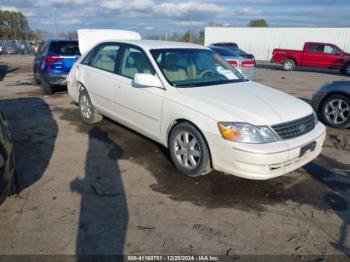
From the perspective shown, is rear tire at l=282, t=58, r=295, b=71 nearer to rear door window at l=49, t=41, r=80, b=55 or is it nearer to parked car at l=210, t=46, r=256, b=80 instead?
parked car at l=210, t=46, r=256, b=80

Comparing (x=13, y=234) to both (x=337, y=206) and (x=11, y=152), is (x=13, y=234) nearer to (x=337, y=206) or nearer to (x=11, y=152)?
(x=11, y=152)

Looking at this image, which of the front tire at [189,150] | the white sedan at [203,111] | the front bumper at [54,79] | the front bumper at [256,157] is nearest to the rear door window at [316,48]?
the front bumper at [54,79]

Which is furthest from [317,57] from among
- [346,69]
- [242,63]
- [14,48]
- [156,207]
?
[14,48]

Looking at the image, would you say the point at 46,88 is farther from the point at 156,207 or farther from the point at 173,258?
the point at 173,258

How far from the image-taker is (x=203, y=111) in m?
3.81

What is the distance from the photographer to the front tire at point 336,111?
6.54 meters

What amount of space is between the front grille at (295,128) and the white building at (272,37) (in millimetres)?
33962

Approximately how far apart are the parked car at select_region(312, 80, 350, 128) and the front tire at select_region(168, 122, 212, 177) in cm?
401

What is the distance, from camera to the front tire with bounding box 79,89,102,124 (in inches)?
245

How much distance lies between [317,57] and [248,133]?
20.6 meters

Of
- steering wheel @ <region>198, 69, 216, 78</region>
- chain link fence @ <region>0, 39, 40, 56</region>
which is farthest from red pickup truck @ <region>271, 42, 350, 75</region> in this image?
chain link fence @ <region>0, 39, 40, 56</region>

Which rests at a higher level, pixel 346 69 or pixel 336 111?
pixel 336 111

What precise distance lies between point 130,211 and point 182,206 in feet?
1.86

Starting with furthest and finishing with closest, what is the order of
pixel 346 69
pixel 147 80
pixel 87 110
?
pixel 346 69 → pixel 87 110 → pixel 147 80
